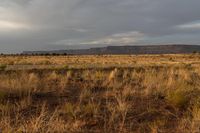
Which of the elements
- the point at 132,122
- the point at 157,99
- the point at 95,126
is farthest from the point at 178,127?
the point at 157,99

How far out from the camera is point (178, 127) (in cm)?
869

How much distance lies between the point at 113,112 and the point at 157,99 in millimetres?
3740

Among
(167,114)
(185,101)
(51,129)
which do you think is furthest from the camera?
(185,101)

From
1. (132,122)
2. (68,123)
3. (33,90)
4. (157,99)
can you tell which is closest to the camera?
(68,123)

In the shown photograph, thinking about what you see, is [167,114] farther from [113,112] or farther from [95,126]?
[95,126]

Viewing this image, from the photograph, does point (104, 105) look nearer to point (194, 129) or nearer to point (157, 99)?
point (157, 99)

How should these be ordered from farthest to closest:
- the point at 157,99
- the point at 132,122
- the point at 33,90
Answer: the point at 33,90
the point at 157,99
the point at 132,122

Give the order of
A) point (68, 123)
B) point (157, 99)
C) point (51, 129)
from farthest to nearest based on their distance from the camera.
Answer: point (157, 99) → point (68, 123) → point (51, 129)

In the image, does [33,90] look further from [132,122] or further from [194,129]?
[194,129]

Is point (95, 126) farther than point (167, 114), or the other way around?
point (167, 114)

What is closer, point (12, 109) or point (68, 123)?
point (68, 123)

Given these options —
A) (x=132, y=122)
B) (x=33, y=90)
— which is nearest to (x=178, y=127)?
(x=132, y=122)

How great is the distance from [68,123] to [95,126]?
687 mm

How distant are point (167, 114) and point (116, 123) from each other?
209 centimetres
